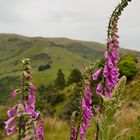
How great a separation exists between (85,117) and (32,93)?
4.33ft

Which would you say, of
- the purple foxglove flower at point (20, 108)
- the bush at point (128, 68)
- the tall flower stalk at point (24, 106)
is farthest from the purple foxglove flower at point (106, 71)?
the bush at point (128, 68)

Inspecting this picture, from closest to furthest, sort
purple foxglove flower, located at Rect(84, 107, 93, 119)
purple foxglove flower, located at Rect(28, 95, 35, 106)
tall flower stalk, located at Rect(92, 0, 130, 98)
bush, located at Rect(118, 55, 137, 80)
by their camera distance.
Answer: purple foxglove flower, located at Rect(28, 95, 35, 106), tall flower stalk, located at Rect(92, 0, 130, 98), purple foxglove flower, located at Rect(84, 107, 93, 119), bush, located at Rect(118, 55, 137, 80)

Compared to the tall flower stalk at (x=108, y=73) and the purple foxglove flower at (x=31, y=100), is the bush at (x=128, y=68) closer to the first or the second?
the tall flower stalk at (x=108, y=73)

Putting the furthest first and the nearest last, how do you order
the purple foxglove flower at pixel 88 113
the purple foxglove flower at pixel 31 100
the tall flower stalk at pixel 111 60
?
the purple foxglove flower at pixel 88 113 < the tall flower stalk at pixel 111 60 < the purple foxglove flower at pixel 31 100

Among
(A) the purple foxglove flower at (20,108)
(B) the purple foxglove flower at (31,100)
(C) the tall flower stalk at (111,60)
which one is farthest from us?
(C) the tall flower stalk at (111,60)

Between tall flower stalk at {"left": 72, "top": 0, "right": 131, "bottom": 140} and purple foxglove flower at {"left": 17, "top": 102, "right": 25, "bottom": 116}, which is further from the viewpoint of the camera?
tall flower stalk at {"left": 72, "top": 0, "right": 131, "bottom": 140}

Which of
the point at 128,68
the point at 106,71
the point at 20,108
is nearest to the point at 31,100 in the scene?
the point at 20,108

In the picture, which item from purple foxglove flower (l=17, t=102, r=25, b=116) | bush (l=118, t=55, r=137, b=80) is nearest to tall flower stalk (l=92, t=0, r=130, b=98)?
purple foxglove flower (l=17, t=102, r=25, b=116)

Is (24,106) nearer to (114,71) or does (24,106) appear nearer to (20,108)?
(20,108)

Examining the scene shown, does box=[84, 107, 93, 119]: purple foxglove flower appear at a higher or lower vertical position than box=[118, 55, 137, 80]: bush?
higher

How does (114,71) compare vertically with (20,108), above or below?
above

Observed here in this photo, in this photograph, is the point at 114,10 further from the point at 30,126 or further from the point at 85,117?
the point at 30,126

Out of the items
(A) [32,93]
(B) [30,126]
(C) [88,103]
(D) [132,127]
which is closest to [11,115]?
(A) [32,93]

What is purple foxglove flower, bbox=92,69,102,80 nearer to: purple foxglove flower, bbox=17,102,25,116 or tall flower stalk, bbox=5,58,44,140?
tall flower stalk, bbox=5,58,44,140
